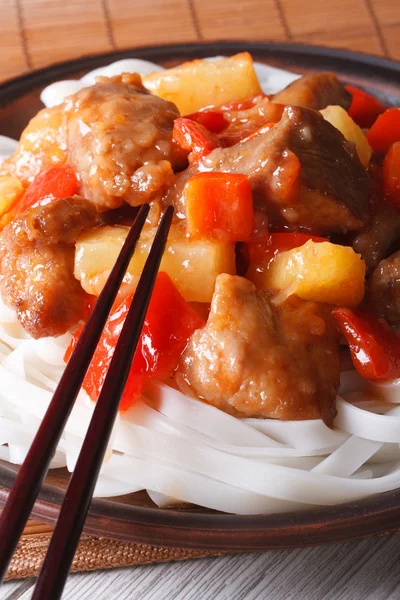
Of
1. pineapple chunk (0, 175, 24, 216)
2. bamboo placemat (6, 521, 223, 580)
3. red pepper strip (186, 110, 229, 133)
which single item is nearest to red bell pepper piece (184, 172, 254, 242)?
red pepper strip (186, 110, 229, 133)

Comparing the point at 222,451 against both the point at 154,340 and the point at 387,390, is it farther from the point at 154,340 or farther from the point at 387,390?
the point at 387,390

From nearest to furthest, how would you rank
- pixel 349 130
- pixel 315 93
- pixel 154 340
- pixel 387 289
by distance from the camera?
pixel 154 340, pixel 387 289, pixel 349 130, pixel 315 93

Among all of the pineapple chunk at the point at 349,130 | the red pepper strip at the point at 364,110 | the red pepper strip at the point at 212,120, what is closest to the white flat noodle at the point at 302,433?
the pineapple chunk at the point at 349,130

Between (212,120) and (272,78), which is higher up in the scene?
(212,120)

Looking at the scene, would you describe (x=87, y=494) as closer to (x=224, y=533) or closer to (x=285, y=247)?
(x=224, y=533)

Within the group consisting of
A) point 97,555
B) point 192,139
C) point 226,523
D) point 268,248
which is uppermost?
point 192,139

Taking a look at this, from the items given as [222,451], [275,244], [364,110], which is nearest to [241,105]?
[364,110]

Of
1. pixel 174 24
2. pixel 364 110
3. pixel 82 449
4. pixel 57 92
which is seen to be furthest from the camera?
pixel 174 24
